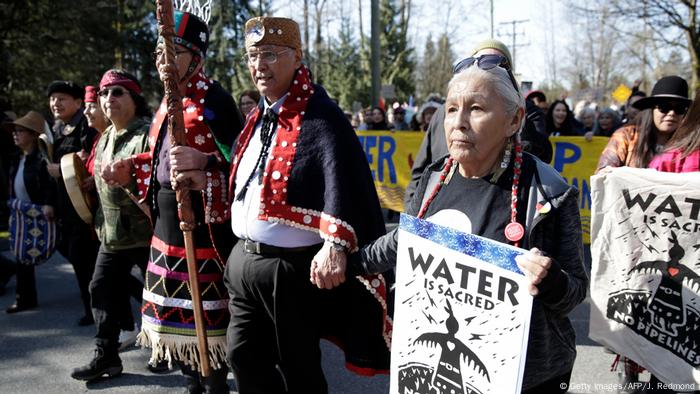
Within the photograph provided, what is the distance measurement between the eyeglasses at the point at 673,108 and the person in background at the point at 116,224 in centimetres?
313

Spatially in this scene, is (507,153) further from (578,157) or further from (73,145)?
(578,157)

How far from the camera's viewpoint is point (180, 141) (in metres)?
2.58

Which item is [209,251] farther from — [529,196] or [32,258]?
[32,258]


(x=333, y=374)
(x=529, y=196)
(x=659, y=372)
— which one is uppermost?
(x=529, y=196)

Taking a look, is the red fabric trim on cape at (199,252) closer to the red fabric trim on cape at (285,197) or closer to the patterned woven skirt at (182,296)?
the patterned woven skirt at (182,296)

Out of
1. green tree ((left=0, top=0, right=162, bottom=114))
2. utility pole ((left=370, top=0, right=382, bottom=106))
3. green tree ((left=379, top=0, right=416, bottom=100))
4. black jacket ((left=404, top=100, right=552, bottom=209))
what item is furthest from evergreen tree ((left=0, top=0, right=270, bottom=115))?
green tree ((left=379, top=0, right=416, bottom=100))

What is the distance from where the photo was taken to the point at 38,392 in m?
3.46

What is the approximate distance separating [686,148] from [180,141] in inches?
95.2

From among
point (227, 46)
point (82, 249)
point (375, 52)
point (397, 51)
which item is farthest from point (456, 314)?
point (397, 51)

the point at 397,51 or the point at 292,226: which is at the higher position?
the point at 397,51

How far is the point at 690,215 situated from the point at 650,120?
3.68 feet

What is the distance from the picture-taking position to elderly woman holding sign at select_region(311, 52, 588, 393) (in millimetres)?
1628

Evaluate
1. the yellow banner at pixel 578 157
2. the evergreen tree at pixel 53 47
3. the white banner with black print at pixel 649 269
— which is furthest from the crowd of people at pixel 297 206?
the evergreen tree at pixel 53 47

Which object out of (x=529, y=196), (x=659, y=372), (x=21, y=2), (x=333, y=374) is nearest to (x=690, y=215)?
(x=659, y=372)
